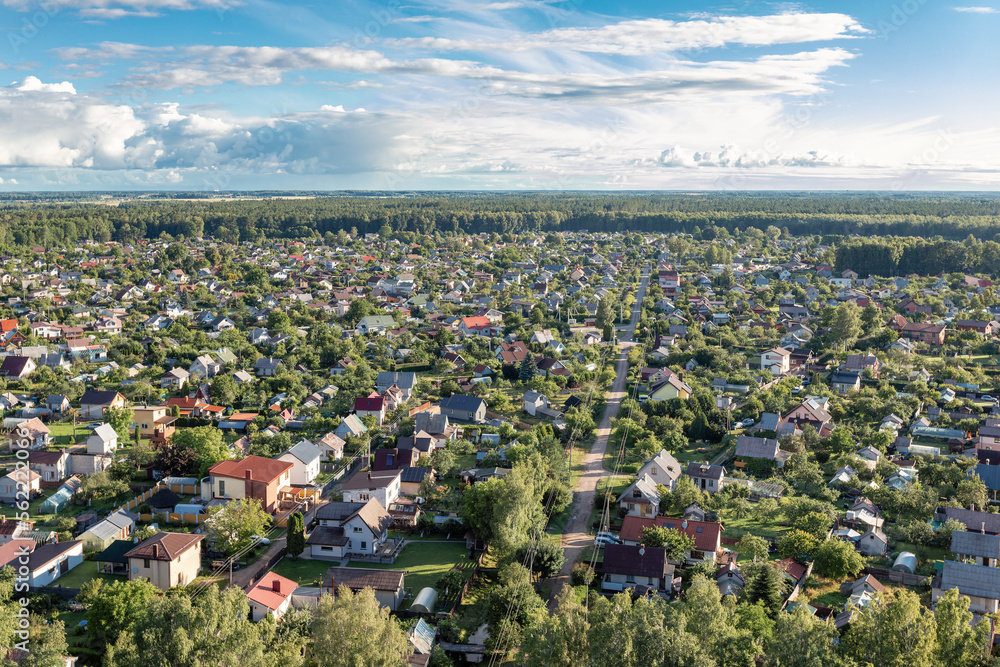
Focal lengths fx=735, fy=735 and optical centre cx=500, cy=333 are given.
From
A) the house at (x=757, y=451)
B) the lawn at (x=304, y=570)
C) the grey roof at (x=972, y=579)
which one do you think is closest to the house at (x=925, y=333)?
the house at (x=757, y=451)

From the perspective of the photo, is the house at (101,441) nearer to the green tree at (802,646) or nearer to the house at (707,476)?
the house at (707,476)

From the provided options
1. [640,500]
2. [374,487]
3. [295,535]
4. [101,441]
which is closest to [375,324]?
[101,441]

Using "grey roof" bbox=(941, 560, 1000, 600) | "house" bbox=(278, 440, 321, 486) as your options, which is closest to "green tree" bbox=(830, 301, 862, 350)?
"grey roof" bbox=(941, 560, 1000, 600)

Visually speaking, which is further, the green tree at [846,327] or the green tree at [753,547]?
the green tree at [846,327]

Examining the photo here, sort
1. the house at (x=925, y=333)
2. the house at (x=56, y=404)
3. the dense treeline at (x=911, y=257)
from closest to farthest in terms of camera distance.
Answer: the house at (x=56, y=404) < the house at (x=925, y=333) < the dense treeline at (x=911, y=257)

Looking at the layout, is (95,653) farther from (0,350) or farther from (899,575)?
(0,350)

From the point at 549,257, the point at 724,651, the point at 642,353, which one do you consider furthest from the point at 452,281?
the point at 724,651

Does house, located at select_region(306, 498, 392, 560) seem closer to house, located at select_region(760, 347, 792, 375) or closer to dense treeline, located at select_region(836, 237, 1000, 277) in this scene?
house, located at select_region(760, 347, 792, 375)
